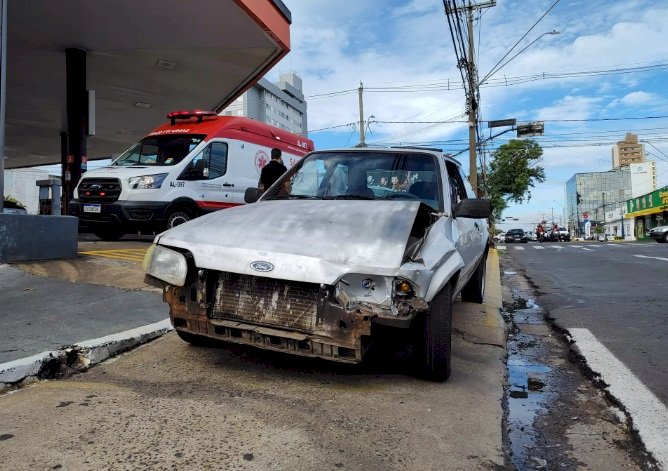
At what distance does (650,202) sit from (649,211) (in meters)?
0.89

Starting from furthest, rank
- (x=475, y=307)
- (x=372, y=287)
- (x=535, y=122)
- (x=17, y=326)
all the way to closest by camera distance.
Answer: (x=535, y=122), (x=475, y=307), (x=17, y=326), (x=372, y=287)

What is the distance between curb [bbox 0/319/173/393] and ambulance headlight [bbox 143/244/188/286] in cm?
79

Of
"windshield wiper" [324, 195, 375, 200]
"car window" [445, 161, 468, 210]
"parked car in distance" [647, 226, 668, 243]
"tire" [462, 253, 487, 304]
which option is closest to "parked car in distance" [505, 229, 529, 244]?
"parked car in distance" [647, 226, 668, 243]

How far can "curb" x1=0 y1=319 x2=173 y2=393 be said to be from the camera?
314 centimetres

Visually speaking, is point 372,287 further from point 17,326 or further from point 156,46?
point 156,46

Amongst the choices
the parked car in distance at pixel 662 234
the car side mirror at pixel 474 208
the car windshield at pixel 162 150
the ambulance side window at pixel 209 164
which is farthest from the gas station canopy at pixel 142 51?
the parked car in distance at pixel 662 234

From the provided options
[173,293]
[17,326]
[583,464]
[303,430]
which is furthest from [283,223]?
[17,326]

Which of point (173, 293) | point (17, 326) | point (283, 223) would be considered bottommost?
point (17, 326)

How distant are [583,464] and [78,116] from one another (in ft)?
42.4

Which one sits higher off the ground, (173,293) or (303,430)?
(173,293)

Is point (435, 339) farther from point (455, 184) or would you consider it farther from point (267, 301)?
point (455, 184)

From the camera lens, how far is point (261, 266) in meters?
3.03

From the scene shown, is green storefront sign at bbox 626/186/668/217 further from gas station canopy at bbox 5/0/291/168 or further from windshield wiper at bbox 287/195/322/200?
windshield wiper at bbox 287/195/322/200

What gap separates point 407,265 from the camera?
2.91m
